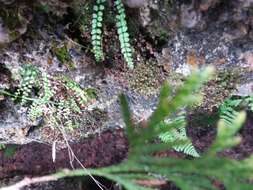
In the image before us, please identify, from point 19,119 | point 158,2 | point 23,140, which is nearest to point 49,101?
point 19,119

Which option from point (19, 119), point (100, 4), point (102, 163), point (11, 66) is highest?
point (100, 4)

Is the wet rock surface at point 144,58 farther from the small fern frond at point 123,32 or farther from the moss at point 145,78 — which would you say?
the small fern frond at point 123,32

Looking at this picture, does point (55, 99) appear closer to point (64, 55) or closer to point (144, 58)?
point (64, 55)

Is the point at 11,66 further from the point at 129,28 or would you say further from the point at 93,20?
the point at 129,28

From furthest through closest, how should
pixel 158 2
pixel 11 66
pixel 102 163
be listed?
pixel 102 163 → pixel 11 66 → pixel 158 2

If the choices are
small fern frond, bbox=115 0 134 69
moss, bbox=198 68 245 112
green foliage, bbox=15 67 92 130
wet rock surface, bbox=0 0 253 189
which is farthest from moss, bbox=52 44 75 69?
moss, bbox=198 68 245 112

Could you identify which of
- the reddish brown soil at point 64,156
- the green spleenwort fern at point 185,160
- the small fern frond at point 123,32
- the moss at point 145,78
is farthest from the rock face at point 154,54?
the green spleenwort fern at point 185,160

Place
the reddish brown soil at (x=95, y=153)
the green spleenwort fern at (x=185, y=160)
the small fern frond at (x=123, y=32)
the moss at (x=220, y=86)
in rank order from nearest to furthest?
the green spleenwort fern at (x=185, y=160)
the small fern frond at (x=123, y=32)
the moss at (x=220, y=86)
the reddish brown soil at (x=95, y=153)

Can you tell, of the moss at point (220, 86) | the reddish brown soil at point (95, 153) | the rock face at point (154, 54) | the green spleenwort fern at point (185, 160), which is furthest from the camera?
the reddish brown soil at point (95, 153)
